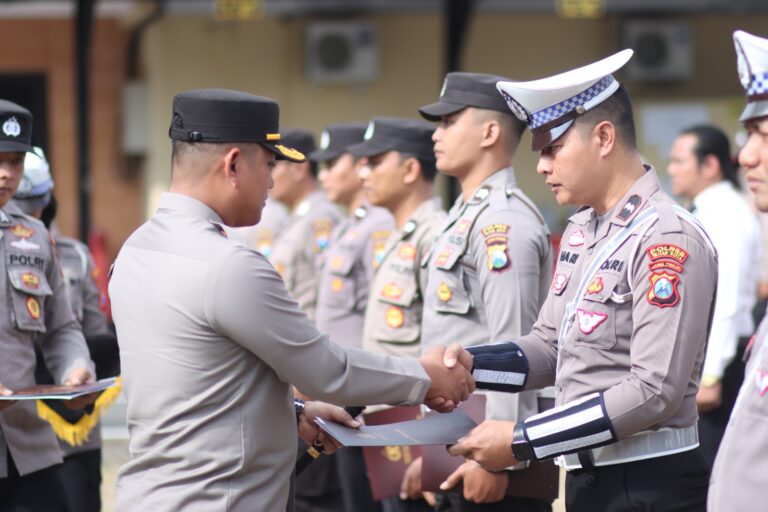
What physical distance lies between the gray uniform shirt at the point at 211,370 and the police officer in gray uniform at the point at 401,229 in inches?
73.6

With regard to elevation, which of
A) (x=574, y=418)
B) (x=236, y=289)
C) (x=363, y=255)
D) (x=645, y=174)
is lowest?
(x=363, y=255)

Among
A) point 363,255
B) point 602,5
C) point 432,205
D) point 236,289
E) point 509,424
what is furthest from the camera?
point 602,5

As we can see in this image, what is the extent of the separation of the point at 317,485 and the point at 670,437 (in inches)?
133

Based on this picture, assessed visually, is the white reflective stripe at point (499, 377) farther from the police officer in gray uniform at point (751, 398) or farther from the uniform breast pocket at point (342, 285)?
the uniform breast pocket at point (342, 285)

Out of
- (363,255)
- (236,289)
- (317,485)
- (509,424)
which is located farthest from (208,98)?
(317,485)

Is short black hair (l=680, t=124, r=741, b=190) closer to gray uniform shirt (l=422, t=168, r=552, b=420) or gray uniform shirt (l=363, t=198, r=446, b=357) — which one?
gray uniform shirt (l=363, t=198, r=446, b=357)

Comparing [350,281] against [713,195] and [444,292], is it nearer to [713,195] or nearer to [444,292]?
[713,195]

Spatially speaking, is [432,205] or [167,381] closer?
[167,381]

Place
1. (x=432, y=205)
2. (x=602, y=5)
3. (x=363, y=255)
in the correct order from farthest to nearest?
1. (x=602, y=5)
2. (x=363, y=255)
3. (x=432, y=205)

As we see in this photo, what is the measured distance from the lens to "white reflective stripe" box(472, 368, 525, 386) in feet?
11.4

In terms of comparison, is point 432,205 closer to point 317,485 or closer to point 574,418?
point 317,485

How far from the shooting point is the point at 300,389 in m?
2.88

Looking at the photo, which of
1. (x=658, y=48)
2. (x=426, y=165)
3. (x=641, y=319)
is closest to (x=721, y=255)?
(x=426, y=165)

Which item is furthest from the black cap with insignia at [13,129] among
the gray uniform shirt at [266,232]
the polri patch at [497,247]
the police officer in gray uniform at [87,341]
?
the gray uniform shirt at [266,232]
